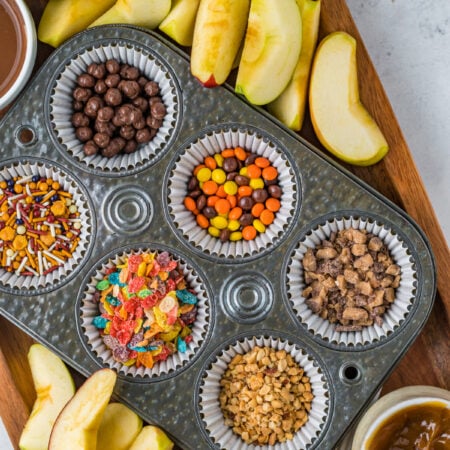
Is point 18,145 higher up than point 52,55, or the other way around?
point 52,55

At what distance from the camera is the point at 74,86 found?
1.91 meters

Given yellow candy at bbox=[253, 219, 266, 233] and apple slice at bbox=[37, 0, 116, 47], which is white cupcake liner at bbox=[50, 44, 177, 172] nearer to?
apple slice at bbox=[37, 0, 116, 47]

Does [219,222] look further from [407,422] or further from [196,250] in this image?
[407,422]

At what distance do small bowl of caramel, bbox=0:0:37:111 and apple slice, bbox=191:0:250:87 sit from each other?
1.39 feet

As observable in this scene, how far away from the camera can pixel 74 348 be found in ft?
6.10

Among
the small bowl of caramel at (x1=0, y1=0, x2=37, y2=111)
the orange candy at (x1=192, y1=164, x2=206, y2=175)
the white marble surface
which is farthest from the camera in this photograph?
the white marble surface

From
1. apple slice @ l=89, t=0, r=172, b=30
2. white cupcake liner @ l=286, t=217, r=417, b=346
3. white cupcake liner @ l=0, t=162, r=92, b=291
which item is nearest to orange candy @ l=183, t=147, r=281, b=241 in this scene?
white cupcake liner @ l=286, t=217, r=417, b=346

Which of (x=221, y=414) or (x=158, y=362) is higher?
(x=158, y=362)

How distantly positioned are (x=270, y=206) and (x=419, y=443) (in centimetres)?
71

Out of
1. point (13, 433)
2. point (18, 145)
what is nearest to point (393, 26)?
point (18, 145)

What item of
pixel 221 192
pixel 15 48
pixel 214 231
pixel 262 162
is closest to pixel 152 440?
pixel 214 231

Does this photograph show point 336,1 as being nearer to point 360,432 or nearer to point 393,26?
Result: point 393,26

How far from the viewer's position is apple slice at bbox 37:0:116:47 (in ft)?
6.07

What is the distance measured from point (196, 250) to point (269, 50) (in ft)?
1.80
